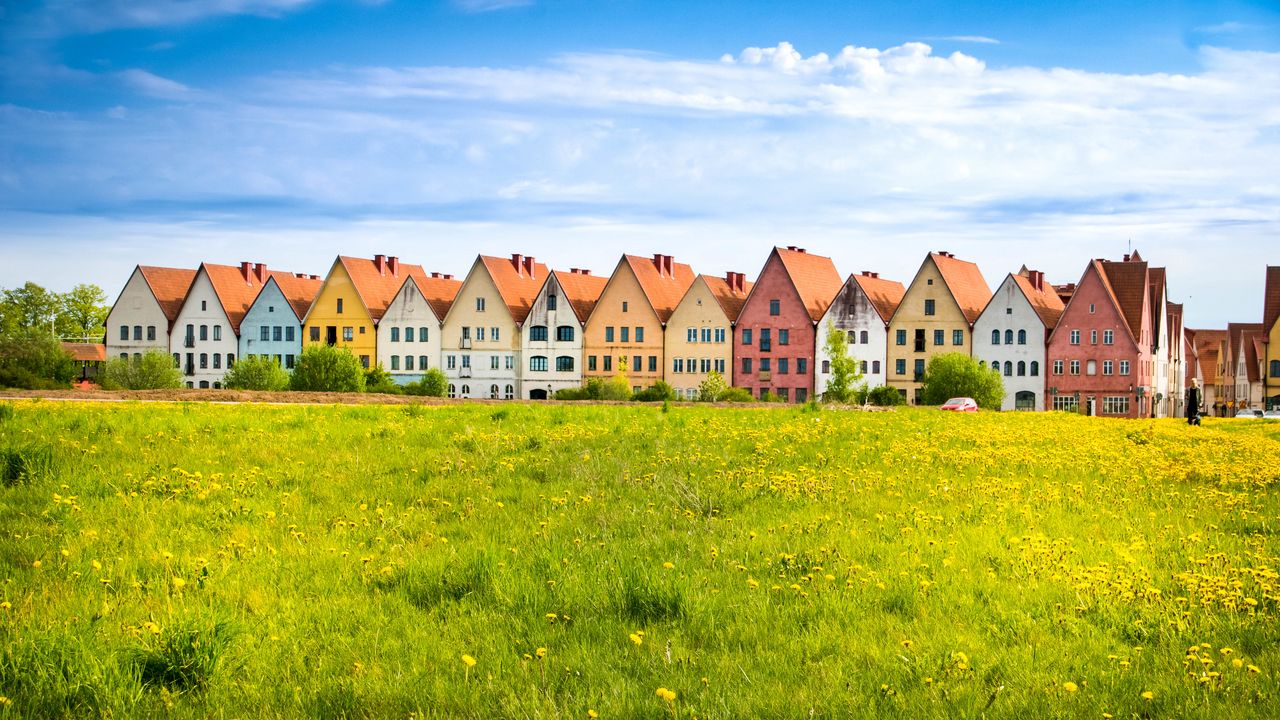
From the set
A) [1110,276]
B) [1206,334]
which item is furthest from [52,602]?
[1206,334]

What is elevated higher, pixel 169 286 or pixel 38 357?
pixel 169 286

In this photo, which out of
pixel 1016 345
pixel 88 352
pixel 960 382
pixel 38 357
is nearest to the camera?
pixel 38 357

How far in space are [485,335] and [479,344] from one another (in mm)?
1098

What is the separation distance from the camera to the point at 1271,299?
12294 centimetres

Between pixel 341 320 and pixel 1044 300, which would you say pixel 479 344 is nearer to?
pixel 341 320

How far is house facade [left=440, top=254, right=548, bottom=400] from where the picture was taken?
327 ft

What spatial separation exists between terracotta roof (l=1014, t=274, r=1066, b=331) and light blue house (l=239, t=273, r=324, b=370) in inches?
2653

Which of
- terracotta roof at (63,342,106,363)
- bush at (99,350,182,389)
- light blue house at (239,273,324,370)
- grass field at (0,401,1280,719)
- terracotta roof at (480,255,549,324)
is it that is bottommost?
grass field at (0,401,1280,719)

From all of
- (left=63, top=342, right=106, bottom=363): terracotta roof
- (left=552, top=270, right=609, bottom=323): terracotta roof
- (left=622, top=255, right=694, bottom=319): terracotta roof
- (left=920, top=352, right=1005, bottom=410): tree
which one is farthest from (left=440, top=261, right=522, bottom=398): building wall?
(left=63, top=342, right=106, bottom=363): terracotta roof

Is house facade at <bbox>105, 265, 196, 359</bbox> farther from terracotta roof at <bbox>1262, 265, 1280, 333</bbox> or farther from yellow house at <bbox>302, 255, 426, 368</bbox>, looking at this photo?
terracotta roof at <bbox>1262, 265, 1280, 333</bbox>

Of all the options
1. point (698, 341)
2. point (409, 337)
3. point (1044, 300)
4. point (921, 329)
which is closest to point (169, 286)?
point (409, 337)

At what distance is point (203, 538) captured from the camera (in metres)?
12.7

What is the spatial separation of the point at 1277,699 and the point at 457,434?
15264mm

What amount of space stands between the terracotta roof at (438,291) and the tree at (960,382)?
46136 mm
